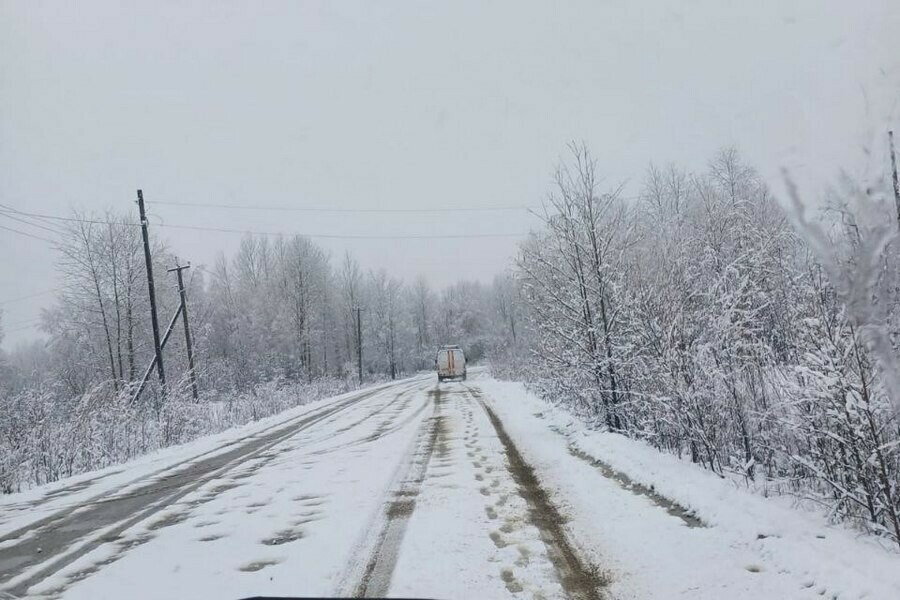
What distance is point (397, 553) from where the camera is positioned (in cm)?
473

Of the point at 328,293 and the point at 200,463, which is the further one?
the point at 328,293

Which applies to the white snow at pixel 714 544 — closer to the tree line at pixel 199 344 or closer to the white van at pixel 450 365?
the tree line at pixel 199 344

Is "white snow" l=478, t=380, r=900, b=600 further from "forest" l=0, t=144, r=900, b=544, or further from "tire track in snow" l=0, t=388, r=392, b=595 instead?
"tire track in snow" l=0, t=388, r=392, b=595

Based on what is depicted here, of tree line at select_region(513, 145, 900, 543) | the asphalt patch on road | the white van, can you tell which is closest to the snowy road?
the asphalt patch on road

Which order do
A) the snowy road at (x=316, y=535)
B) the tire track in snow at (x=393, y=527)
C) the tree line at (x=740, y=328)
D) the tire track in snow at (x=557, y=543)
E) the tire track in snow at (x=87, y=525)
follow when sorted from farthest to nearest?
the tire track in snow at (x=87, y=525) → the snowy road at (x=316, y=535) → the tire track in snow at (x=393, y=527) → the tire track in snow at (x=557, y=543) → the tree line at (x=740, y=328)

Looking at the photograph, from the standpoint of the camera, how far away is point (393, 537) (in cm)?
517

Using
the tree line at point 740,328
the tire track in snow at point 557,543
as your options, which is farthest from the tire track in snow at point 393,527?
the tree line at point 740,328

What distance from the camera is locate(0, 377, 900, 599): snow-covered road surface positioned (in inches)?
157

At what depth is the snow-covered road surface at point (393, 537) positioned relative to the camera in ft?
13.1

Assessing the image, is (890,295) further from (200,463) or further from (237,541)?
(200,463)

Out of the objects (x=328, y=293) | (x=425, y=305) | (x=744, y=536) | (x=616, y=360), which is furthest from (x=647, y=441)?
(x=425, y=305)

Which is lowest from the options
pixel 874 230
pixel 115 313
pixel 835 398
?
pixel 835 398

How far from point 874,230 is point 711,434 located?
4.92m

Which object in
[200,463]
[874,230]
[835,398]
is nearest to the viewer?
[874,230]
